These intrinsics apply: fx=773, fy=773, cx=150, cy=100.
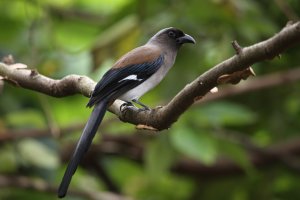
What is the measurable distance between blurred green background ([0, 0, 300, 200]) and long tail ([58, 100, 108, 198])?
1.04 meters

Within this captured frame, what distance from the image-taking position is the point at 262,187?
5199 mm

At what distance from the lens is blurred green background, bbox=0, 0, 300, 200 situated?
4387 millimetres

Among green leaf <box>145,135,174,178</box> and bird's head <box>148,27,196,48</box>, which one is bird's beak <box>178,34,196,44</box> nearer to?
bird's head <box>148,27,196,48</box>

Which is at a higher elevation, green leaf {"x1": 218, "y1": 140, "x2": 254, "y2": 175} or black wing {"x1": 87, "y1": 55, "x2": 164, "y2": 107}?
black wing {"x1": 87, "y1": 55, "x2": 164, "y2": 107}

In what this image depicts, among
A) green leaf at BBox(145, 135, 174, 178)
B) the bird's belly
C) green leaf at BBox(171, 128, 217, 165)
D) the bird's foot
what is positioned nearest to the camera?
the bird's foot

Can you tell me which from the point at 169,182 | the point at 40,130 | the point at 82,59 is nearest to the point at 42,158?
the point at 40,130

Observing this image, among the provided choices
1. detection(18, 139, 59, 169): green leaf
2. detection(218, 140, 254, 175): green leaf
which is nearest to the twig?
detection(218, 140, 254, 175): green leaf

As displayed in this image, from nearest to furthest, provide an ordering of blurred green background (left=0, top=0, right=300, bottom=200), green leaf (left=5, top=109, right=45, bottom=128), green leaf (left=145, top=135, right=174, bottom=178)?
blurred green background (left=0, top=0, right=300, bottom=200) < green leaf (left=145, top=135, right=174, bottom=178) < green leaf (left=5, top=109, right=45, bottom=128)

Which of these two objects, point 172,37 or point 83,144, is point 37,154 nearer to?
point 172,37

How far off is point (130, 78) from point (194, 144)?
1.08 meters

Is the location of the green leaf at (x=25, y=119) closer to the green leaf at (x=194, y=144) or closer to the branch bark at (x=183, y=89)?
the green leaf at (x=194, y=144)

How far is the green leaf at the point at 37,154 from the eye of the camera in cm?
480

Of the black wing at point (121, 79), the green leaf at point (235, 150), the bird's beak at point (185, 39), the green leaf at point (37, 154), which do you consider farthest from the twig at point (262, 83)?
the black wing at point (121, 79)

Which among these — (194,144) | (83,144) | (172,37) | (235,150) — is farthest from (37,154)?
(83,144)
